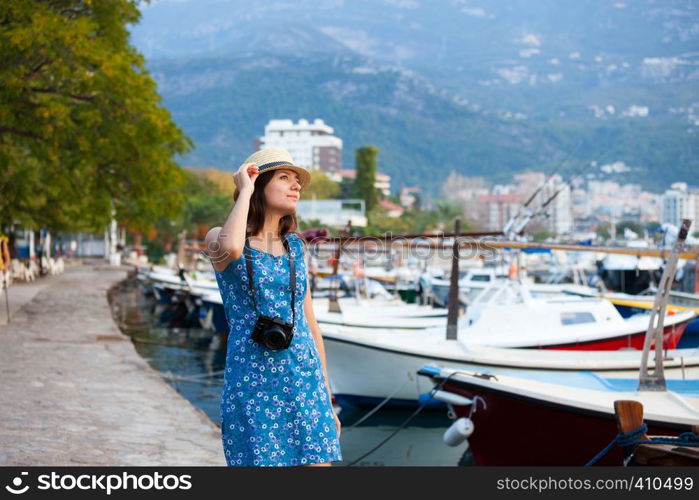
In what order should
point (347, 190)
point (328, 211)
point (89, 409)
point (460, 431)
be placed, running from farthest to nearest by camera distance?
1. point (347, 190)
2. point (328, 211)
3. point (460, 431)
4. point (89, 409)

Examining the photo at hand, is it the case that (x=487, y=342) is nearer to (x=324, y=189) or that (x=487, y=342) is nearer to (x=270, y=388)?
(x=270, y=388)

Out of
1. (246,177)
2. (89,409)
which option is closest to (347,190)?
(89,409)

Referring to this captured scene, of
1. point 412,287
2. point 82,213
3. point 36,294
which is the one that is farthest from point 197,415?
point 412,287

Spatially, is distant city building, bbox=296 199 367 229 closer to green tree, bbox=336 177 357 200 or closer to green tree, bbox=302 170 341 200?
green tree, bbox=336 177 357 200

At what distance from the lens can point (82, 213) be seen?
1001 inches

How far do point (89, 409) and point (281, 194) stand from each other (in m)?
5.94

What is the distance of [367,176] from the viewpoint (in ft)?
495

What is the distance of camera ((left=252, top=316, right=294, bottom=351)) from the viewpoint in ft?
13.3

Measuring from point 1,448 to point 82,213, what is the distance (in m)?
18.9

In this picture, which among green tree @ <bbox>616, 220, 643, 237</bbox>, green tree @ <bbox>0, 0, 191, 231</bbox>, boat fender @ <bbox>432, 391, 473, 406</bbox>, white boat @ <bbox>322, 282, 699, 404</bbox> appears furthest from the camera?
green tree @ <bbox>616, 220, 643, 237</bbox>

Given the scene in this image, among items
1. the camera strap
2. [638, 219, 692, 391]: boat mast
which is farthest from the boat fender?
the camera strap

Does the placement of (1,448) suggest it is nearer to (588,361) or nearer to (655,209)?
(588,361)

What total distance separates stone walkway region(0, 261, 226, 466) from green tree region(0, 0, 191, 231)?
506cm
